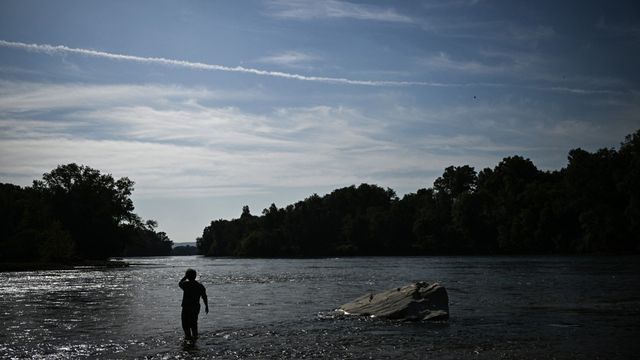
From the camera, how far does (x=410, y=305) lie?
26047mm

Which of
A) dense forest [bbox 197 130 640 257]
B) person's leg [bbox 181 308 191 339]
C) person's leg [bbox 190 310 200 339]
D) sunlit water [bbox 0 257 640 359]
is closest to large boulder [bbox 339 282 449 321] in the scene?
sunlit water [bbox 0 257 640 359]

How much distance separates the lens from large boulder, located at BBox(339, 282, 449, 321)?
2575cm

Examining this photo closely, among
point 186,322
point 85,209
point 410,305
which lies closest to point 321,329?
point 410,305

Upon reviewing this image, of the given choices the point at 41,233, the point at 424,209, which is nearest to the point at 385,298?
the point at 41,233

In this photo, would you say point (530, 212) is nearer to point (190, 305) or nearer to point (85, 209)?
point (85, 209)

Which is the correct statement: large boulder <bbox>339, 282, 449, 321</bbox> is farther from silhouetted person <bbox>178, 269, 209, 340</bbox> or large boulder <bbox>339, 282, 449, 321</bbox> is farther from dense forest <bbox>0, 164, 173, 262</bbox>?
dense forest <bbox>0, 164, 173, 262</bbox>

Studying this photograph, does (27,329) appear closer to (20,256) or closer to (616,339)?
(616,339)

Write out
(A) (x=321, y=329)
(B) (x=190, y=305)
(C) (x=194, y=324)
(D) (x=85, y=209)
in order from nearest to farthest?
(B) (x=190, y=305) → (C) (x=194, y=324) → (A) (x=321, y=329) → (D) (x=85, y=209)

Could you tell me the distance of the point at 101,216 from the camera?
132000 millimetres

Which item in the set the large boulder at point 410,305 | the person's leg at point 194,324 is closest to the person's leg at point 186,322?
the person's leg at point 194,324

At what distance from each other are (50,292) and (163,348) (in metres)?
30.7

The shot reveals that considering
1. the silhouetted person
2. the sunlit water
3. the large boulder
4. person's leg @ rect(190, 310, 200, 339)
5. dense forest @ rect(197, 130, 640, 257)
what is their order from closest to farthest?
the sunlit water
the silhouetted person
person's leg @ rect(190, 310, 200, 339)
the large boulder
dense forest @ rect(197, 130, 640, 257)

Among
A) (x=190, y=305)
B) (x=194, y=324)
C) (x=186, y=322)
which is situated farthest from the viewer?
(x=194, y=324)

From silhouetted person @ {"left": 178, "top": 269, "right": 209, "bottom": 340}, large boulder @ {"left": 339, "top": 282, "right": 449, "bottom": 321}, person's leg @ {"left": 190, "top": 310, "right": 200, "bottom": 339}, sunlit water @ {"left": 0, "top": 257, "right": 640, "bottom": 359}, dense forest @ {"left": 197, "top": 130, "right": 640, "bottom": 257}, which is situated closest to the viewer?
sunlit water @ {"left": 0, "top": 257, "right": 640, "bottom": 359}
